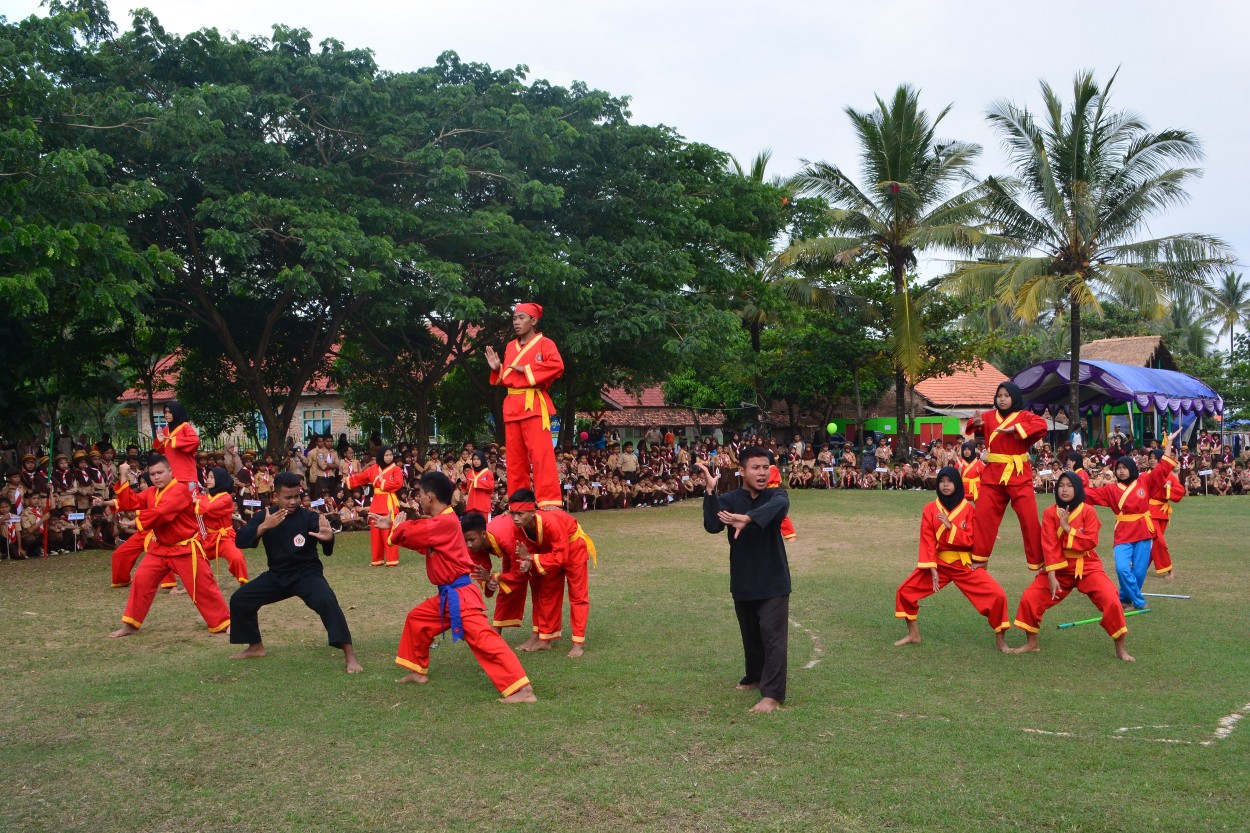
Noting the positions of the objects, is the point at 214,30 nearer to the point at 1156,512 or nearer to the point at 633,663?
the point at 633,663

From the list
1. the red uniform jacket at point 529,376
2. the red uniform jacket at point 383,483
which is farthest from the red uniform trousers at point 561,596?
the red uniform jacket at point 383,483

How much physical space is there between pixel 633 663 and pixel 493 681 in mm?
1258

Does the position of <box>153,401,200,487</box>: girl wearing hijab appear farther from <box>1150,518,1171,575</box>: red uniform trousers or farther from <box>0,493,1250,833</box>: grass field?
<box>1150,518,1171,575</box>: red uniform trousers

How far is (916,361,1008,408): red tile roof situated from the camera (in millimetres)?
40781

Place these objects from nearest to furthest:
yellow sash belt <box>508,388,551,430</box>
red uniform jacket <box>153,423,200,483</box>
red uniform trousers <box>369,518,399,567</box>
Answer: yellow sash belt <box>508,388,551,430</box> → red uniform jacket <box>153,423,200,483</box> → red uniform trousers <box>369,518,399,567</box>

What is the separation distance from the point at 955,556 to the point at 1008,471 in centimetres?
153

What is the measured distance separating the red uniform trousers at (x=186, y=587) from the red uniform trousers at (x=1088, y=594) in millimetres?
6456

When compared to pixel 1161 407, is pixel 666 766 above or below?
below

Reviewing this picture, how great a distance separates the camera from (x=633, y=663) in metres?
7.45

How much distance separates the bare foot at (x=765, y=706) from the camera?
20.1 ft

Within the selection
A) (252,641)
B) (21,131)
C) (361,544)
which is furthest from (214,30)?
(252,641)

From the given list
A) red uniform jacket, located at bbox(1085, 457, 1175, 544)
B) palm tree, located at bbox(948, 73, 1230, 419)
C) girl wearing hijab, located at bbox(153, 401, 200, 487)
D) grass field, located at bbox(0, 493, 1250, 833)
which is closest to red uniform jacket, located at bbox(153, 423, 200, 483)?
girl wearing hijab, located at bbox(153, 401, 200, 487)

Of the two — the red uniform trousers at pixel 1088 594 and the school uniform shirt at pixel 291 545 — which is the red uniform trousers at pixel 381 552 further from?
the red uniform trousers at pixel 1088 594

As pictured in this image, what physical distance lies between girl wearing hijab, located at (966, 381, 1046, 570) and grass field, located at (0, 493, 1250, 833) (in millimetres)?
833
